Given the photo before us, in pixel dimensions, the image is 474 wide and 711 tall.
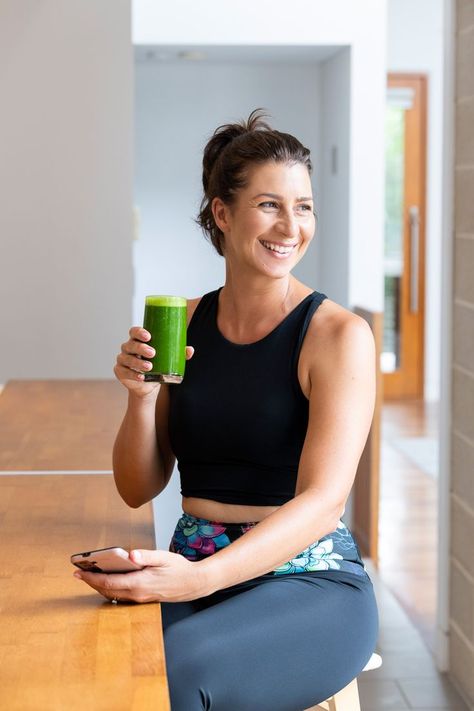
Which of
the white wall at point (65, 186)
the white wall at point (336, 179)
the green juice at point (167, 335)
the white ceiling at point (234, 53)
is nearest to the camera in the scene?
the green juice at point (167, 335)

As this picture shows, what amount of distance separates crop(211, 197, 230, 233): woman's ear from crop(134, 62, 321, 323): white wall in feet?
11.6

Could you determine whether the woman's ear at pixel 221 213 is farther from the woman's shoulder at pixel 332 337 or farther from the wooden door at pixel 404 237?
the wooden door at pixel 404 237

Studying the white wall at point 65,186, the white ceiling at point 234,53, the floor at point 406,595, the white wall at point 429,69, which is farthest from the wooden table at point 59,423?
the white wall at point 429,69

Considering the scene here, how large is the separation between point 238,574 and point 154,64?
14.5ft

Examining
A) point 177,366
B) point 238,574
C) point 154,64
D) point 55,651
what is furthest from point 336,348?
point 154,64

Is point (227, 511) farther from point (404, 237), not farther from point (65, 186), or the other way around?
point (404, 237)

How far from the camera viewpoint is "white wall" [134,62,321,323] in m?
5.49

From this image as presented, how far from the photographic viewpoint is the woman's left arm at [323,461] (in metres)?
1.54

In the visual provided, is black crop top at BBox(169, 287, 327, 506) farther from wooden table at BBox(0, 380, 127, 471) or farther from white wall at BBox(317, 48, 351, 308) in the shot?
white wall at BBox(317, 48, 351, 308)

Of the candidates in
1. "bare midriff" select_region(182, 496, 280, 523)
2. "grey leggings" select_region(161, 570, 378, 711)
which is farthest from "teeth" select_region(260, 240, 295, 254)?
"grey leggings" select_region(161, 570, 378, 711)

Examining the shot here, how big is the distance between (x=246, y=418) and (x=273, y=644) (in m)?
0.40

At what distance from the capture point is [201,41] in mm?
4691

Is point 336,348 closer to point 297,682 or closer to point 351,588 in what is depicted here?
point 351,588

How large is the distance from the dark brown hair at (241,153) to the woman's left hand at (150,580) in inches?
27.8
